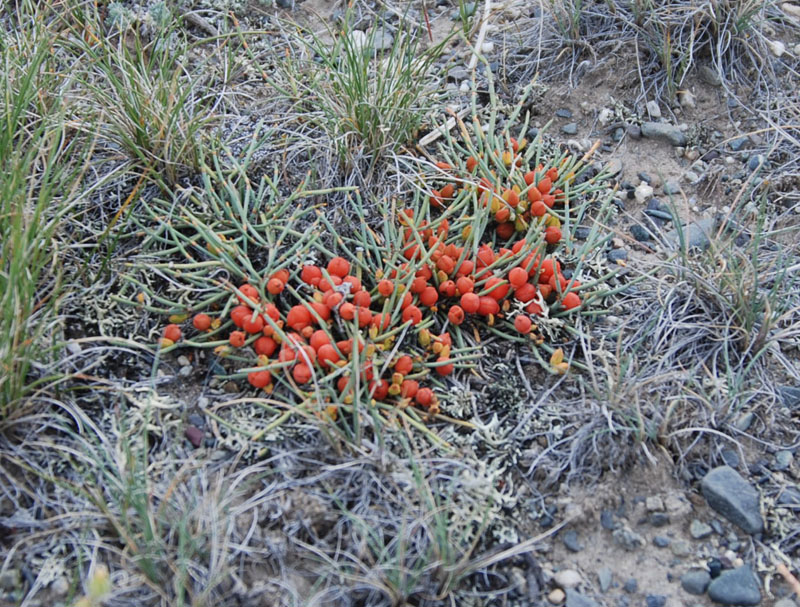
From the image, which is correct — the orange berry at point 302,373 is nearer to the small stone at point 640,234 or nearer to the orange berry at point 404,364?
the orange berry at point 404,364

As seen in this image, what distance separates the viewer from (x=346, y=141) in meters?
3.01

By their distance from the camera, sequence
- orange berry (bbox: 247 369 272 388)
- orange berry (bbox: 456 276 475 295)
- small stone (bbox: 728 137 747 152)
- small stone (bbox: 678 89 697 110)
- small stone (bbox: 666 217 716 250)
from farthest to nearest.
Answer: small stone (bbox: 678 89 697 110) < small stone (bbox: 728 137 747 152) < small stone (bbox: 666 217 716 250) < orange berry (bbox: 456 276 475 295) < orange berry (bbox: 247 369 272 388)

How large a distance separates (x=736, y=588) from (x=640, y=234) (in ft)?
4.47

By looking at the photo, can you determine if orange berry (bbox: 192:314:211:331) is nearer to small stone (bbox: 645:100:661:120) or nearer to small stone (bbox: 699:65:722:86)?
small stone (bbox: 645:100:661:120)

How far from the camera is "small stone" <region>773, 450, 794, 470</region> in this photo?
2.53 metres

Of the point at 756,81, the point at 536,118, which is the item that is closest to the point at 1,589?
the point at 536,118

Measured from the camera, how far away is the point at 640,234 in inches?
124

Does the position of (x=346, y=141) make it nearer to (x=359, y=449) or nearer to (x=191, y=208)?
(x=191, y=208)

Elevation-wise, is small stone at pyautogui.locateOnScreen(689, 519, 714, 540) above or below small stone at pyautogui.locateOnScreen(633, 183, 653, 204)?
below

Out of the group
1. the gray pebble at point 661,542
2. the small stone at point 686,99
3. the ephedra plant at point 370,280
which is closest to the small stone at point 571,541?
the gray pebble at point 661,542

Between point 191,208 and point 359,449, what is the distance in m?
1.12

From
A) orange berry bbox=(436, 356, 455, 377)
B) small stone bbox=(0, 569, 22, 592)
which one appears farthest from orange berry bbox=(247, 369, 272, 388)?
small stone bbox=(0, 569, 22, 592)

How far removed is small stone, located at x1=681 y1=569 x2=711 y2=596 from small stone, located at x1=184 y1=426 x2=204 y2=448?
144cm

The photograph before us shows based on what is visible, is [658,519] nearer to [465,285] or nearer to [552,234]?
[465,285]
